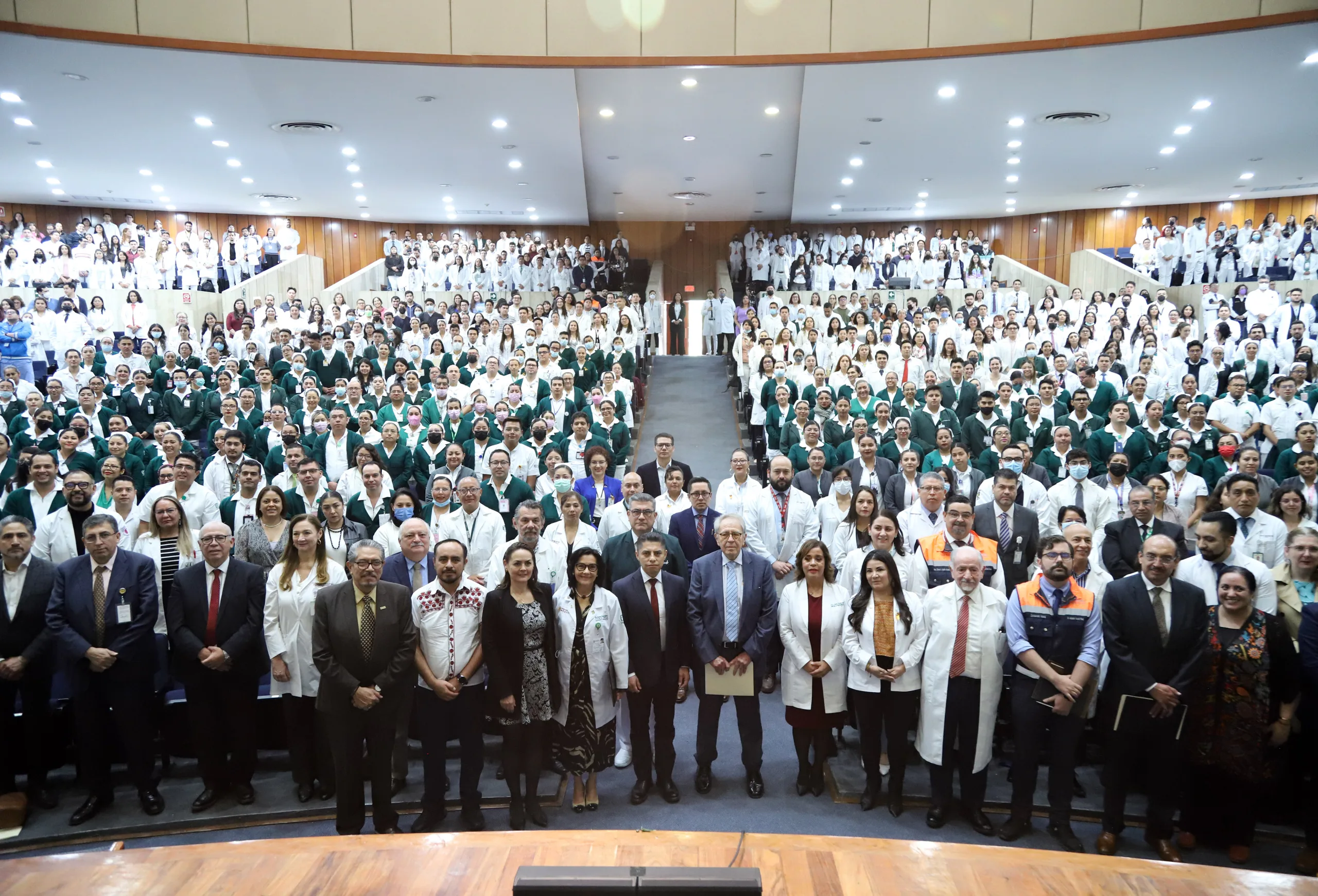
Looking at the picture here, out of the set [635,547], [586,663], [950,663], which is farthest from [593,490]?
[950,663]

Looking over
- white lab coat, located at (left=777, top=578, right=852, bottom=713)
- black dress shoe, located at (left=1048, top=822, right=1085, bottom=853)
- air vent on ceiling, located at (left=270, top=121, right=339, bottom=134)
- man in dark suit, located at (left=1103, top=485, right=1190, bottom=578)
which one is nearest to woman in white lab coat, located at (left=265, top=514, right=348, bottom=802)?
white lab coat, located at (left=777, top=578, right=852, bottom=713)

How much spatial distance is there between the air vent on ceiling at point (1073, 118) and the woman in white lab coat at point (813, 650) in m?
11.3

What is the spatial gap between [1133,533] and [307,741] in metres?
5.25

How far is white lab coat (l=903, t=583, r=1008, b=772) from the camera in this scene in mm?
4328

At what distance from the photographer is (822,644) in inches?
181

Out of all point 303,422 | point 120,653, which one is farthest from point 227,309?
point 120,653

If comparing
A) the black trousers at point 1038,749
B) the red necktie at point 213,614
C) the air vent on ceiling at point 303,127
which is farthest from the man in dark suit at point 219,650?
the air vent on ceiling at point 303,127

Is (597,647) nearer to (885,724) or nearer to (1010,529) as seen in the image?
(885,724)

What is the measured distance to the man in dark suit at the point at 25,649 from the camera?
4.47 metres

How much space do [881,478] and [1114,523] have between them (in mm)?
1827

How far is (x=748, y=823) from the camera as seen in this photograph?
4.36m

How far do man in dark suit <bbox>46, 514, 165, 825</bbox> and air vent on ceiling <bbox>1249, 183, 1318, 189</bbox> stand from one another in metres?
20.5

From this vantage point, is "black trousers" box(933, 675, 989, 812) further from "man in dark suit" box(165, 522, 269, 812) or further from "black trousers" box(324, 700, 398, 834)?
"man in dark suit" box(165, 522, 269, 812)

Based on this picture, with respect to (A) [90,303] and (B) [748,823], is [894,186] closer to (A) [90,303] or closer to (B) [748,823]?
(A) [90,303]
